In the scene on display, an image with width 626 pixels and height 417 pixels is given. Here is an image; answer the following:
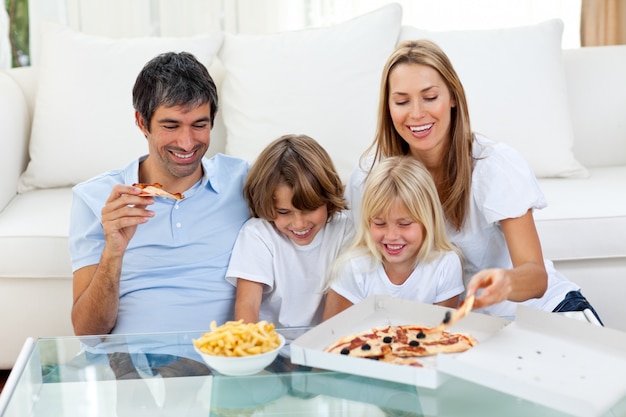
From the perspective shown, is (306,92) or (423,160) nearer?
(423,160)

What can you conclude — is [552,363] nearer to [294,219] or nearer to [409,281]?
[409,281]

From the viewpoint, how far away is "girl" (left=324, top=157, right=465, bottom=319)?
81.2 inches

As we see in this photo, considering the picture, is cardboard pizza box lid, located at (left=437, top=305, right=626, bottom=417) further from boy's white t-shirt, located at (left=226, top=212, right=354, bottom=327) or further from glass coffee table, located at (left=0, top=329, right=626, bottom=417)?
boy's white t-shirt, located at (left=226, top=212, right=354, bottom=327)

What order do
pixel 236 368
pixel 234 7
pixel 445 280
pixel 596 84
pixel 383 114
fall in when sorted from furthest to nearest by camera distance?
pixel 234 7 < pixel 596 84 < pixel 383 114 < pixel 445 280 < pixel 236 368

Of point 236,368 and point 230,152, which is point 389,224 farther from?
point 230,152

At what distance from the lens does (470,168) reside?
2.14m

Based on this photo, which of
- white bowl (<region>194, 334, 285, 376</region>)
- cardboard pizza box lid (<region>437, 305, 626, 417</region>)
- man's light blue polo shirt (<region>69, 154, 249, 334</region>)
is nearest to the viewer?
cardboard pizza box lid (<region>437, 305, 626, 417</region>)

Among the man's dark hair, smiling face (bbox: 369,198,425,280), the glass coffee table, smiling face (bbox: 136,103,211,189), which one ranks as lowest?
the glass coffee table

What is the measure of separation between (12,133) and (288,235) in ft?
4.25

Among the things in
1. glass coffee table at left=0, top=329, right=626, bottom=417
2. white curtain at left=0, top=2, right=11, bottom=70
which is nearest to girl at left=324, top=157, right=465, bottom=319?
glass coffee table at left=0, top=329, right=626, bottom=417

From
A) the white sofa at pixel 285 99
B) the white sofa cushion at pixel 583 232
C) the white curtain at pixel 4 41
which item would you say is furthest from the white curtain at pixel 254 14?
the white sofa cushion at pixel 583 232

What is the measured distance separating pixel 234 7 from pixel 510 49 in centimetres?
129

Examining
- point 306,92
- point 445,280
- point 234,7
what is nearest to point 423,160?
point 445,280

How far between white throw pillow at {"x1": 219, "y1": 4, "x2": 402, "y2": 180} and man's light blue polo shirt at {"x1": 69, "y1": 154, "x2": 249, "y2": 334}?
2.56 feet
